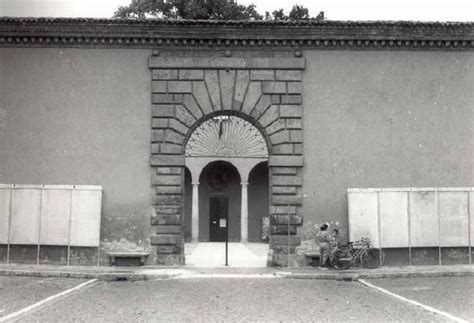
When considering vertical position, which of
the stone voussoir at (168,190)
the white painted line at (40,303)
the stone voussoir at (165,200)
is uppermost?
the stone voussoir at (168,190)

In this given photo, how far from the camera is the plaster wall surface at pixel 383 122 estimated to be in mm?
14164

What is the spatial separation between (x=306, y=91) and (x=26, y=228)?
830 cm

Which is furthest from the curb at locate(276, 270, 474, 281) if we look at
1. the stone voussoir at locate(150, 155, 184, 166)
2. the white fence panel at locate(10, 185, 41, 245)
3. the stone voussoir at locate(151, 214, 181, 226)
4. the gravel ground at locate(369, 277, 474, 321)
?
the white fence panel at locate(10, 185, 41, 245)

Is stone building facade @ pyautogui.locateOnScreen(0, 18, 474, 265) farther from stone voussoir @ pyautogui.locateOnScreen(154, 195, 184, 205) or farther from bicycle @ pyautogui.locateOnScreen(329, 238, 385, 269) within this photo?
bicycle @ pyautogui.locateOnScreen(329, 238, 385, 269)

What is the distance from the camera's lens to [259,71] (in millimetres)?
14250

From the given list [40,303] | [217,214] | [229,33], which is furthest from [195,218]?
[40,303]

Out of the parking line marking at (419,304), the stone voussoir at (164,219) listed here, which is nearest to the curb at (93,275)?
the stone voussoir at (164,219)

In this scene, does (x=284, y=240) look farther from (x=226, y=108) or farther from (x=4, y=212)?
(x=4, y=212)

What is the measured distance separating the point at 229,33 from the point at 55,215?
6.68 m

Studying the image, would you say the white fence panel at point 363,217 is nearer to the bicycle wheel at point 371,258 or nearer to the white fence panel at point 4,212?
the bicycle wheel at point 371,258

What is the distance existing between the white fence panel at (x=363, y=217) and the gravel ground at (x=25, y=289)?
22.8ft

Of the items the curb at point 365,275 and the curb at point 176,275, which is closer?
the curb at point 176,275

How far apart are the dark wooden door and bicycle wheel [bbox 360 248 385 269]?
1477cm

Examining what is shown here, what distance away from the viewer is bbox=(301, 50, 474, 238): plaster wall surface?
14.2 meters
